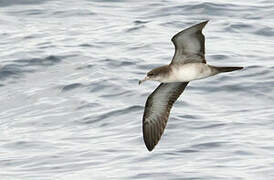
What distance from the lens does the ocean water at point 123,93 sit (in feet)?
42.7

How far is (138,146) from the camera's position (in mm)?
13523

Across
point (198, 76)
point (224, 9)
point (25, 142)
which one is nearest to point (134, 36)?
point (224, 9)

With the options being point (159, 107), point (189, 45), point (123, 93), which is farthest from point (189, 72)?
point (123, 93)

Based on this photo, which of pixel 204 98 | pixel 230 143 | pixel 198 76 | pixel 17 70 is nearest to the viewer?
pixel 198 76

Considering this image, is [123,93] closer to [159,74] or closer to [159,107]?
[159,107]

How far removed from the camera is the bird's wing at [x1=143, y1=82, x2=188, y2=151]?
12.3m

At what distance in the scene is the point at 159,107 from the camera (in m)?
12.4

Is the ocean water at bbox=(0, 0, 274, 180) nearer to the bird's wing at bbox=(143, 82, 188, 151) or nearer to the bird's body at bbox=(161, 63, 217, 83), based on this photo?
the bird's wing at bbox=(143, 82, 188, 151)

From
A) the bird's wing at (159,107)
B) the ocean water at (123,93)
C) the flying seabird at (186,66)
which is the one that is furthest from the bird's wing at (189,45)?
the ocean water at (123,93)

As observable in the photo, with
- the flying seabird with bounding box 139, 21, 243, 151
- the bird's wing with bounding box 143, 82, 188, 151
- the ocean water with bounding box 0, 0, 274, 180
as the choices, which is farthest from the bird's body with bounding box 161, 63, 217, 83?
the ocean water with bounding box 0, 0, 274, 180

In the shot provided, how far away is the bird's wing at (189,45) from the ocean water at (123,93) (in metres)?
1.71

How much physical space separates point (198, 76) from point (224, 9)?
31.1 ft

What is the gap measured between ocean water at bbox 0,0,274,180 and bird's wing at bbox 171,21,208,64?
1706mm

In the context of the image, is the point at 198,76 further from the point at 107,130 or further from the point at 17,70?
the point at 17,70
